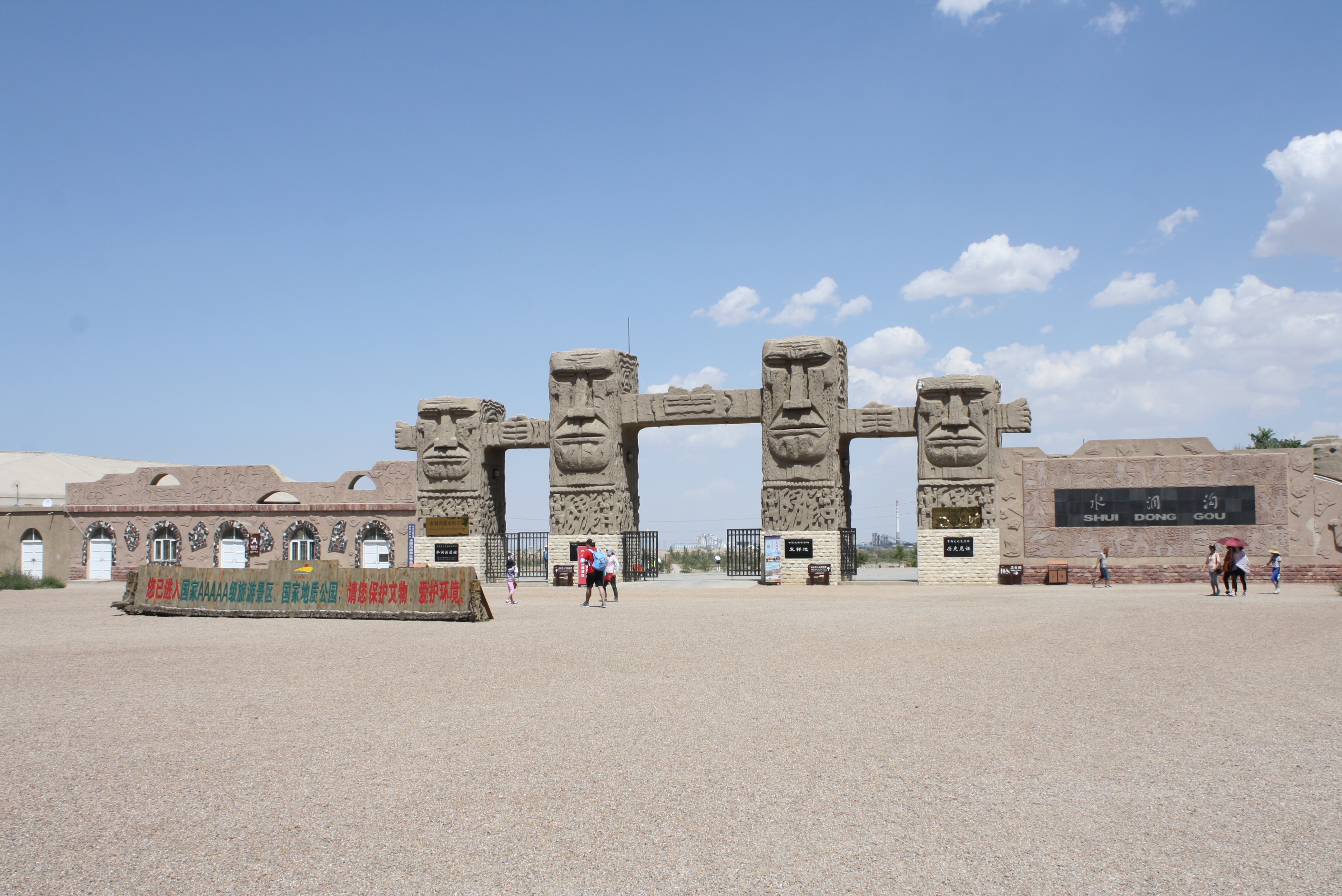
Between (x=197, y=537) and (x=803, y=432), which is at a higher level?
(x=803, y=432)

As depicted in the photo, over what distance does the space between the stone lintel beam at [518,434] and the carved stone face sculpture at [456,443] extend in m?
0.27

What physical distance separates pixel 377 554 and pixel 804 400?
1436 centimetres

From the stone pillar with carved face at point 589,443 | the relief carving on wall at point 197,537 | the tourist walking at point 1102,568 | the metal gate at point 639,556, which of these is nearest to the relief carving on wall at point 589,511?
the stone pillar with carved face at point 589,443

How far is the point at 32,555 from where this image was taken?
33.8 meters

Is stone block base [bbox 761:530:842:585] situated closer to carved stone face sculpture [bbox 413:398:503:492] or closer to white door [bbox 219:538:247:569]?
carved stone face sculpture [bbox 413:398:503:492]

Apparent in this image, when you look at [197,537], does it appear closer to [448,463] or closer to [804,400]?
[448,463]

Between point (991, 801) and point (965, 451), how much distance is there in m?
21.2

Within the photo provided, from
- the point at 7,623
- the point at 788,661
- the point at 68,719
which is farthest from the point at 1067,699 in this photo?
the point at 7,623

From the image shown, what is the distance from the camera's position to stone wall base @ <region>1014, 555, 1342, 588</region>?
24297 mm

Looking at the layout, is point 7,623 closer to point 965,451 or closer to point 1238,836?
point 1238,836

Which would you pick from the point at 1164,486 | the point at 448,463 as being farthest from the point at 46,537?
the point at 1164,486

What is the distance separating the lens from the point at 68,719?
26.8 feet

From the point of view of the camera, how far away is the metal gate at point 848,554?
28.8 meters

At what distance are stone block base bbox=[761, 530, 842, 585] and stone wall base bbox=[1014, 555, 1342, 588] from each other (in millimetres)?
4730
